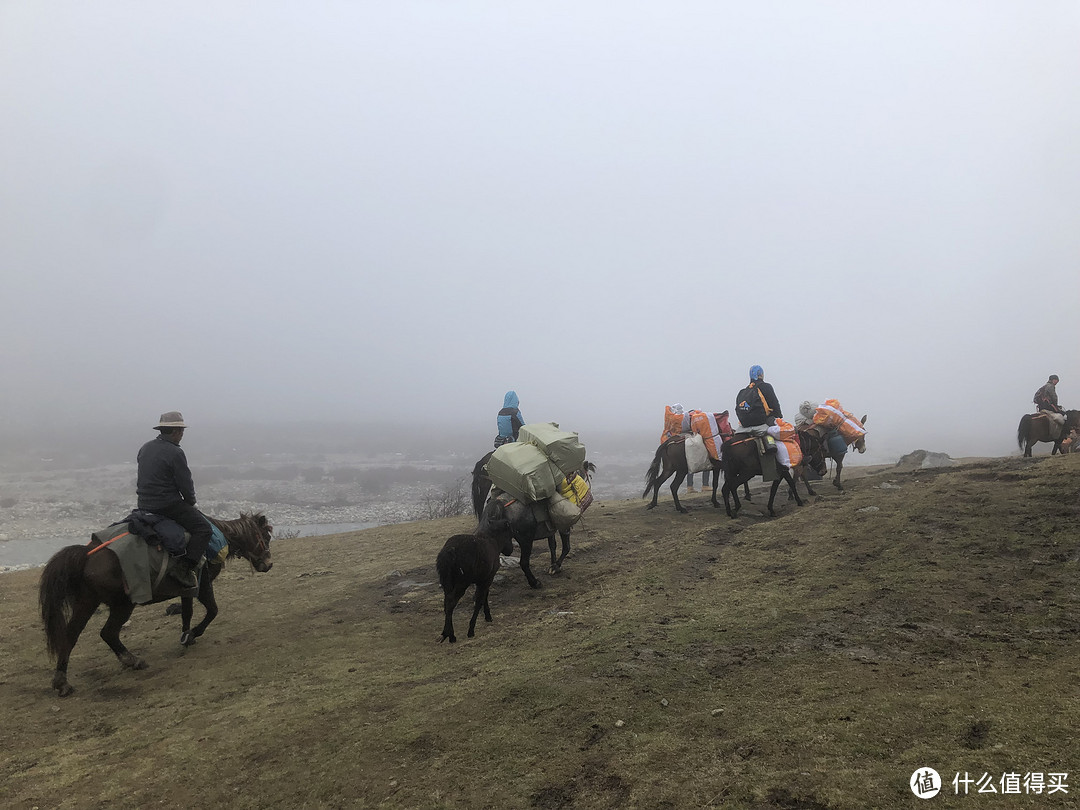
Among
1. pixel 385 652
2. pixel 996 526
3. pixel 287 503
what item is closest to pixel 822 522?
pixel 996 526

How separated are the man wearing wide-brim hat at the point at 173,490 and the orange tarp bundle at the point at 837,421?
13.5 metres

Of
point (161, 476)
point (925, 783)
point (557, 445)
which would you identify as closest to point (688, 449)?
point (557, 445)

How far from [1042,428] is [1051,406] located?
97cm

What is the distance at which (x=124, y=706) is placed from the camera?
5.68 m

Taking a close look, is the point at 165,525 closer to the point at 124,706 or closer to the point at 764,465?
the point at 124,706

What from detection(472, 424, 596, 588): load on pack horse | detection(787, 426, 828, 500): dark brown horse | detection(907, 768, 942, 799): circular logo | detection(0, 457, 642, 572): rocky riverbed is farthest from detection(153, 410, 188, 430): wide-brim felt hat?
detection(0, 457, 642, 572): rocky riverbed

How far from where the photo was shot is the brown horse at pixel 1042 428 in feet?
54.6

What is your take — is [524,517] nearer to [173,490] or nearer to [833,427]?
[173,490]

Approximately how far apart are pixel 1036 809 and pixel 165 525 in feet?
25.4

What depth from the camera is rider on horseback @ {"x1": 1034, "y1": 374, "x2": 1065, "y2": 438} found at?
653 inches

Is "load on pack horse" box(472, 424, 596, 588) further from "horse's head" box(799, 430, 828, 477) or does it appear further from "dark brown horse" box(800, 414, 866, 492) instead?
"dark brown horse" box(800, 414, 866, 492)

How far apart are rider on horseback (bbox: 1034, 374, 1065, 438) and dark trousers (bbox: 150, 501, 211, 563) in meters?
21.2

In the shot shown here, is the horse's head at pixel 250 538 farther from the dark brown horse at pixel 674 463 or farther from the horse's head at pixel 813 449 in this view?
the horse's head at pixel 813 449

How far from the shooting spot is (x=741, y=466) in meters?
12.1
